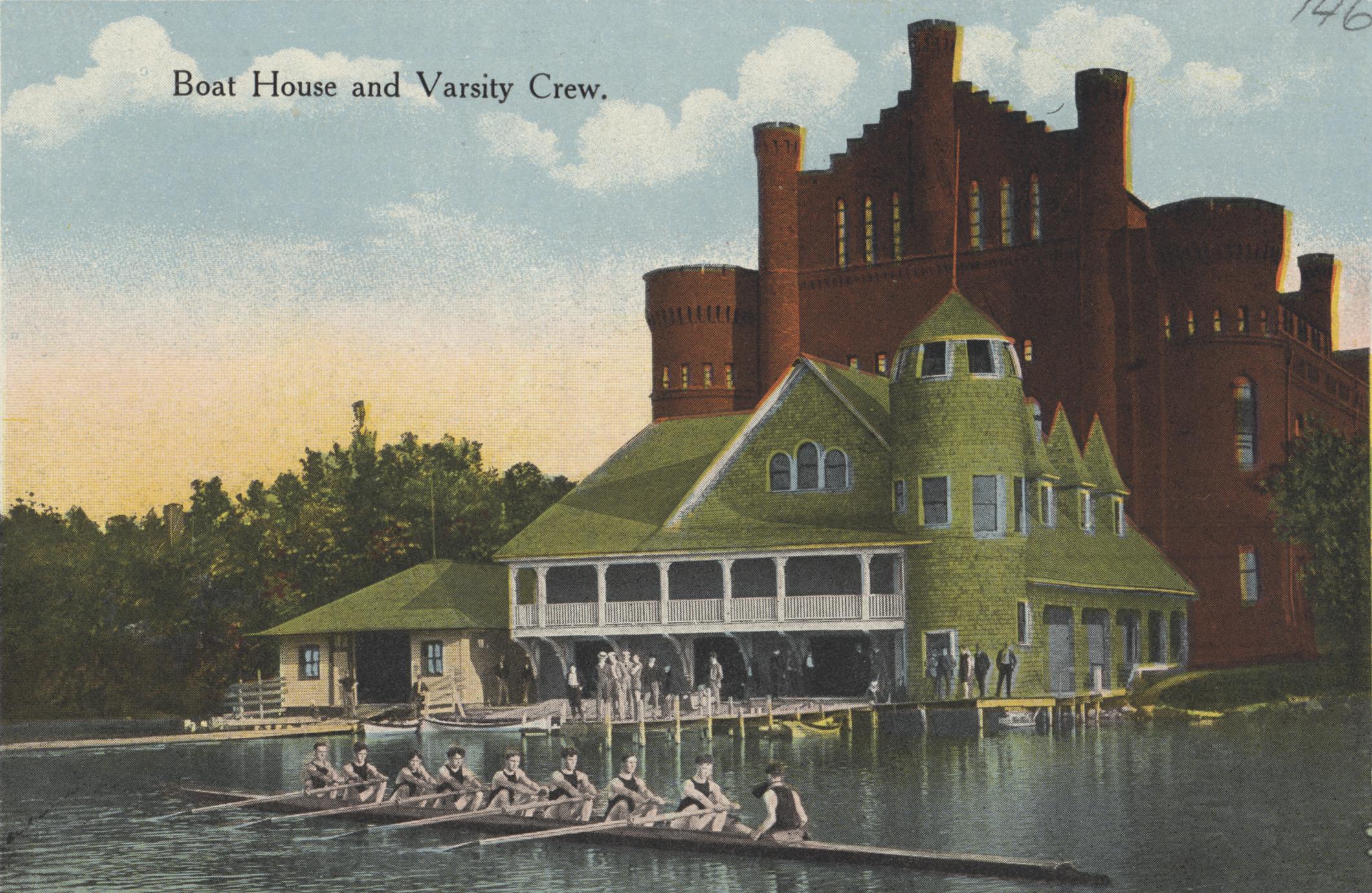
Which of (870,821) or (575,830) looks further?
(870,821)

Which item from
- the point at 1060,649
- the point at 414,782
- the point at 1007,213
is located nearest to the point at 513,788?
the point at 414,782

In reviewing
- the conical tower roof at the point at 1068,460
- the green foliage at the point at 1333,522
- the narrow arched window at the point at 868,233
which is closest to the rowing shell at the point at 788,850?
the conical tower roof at the point at 1068,460

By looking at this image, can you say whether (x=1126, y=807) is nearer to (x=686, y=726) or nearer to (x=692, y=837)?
(x=692, y=837)

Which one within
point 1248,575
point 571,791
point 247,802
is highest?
point 1248,575

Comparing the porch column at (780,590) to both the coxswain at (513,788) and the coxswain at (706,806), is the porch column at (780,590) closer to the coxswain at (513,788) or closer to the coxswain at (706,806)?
the coxswain at (513,788)

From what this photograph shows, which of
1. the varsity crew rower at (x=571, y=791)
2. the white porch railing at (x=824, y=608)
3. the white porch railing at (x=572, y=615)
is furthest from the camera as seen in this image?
the white porch railing at (x=572, y=615)

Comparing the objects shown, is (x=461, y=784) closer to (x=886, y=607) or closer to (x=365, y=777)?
(x=365, y=777)
